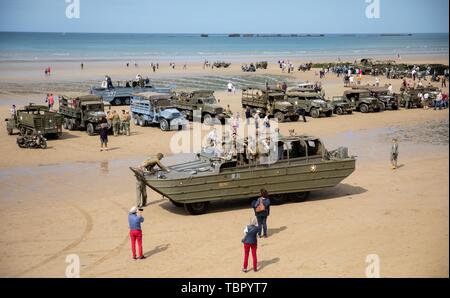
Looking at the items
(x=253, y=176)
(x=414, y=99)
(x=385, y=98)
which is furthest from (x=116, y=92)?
(x=253, y=176)

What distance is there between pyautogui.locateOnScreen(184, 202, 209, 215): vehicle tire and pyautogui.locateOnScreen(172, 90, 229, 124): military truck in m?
14.6

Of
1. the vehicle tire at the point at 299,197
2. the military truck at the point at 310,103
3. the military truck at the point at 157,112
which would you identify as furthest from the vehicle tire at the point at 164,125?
the vehicle tire at the point at 299,197

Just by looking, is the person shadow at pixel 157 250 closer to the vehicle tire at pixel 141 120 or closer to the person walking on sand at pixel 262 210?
the person walking on sand at pixel 262 210

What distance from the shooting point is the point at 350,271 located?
35.4 ft

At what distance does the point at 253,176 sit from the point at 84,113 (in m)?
14.5

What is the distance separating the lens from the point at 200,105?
30.5 m

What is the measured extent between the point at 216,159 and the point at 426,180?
7.06 m

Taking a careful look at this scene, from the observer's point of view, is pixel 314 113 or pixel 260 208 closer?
pixel 260 208

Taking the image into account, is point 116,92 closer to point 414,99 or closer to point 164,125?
point 164,125

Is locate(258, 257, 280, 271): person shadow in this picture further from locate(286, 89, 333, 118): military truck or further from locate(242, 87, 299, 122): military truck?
locate(286, 89, 333, 118): military truck

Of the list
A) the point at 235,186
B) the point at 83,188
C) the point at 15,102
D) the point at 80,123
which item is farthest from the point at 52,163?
the point at 15,102

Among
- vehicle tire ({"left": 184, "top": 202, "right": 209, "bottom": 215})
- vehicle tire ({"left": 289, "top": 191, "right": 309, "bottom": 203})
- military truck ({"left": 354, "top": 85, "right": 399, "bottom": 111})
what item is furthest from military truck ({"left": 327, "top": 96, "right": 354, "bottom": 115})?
vehicle tire ({"left": 184, "top": 202, "right": 209, "bottom": 215})

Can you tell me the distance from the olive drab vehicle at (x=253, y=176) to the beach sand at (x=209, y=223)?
0.47 m
